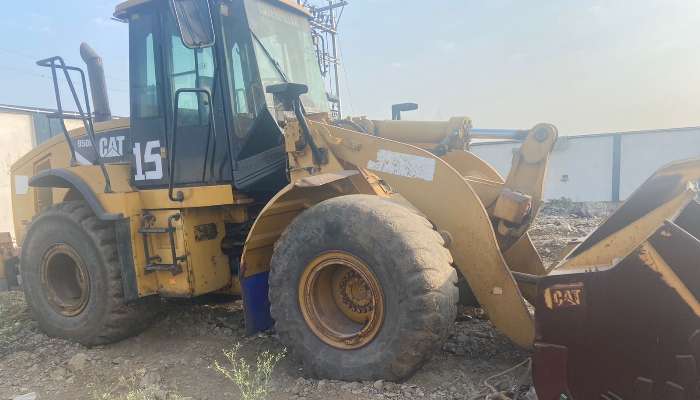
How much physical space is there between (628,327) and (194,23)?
Answer: 338cm

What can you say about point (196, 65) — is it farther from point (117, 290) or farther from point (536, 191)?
point (536, 191)

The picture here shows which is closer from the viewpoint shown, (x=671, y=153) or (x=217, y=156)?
(x=217, y=156)

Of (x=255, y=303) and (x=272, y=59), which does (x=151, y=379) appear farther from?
(x=272, y=59)

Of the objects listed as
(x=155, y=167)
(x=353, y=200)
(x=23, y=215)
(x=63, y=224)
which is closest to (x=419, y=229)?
→ (x=353, y=200)

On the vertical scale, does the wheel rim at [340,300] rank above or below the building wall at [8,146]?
below

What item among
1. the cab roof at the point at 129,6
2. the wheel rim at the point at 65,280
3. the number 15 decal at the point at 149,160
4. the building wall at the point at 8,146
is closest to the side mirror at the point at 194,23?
the cab roof at the point at 129,6

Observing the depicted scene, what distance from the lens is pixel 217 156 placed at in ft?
14.5

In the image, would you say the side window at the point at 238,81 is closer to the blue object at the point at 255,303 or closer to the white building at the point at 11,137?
the blue object at the point at 255,303

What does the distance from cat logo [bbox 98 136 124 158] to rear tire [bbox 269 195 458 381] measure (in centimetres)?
271

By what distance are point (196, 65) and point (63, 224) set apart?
1947 millimetres

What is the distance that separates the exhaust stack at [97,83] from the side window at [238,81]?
8.02 ft

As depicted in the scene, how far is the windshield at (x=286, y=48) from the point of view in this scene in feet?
14.3

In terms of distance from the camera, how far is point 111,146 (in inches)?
212

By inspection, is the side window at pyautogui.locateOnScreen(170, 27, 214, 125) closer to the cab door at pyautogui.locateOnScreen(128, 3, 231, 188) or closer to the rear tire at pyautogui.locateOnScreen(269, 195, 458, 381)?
the cab door at pyautogui.locateOnScreen(128, 3, 231, 188)
